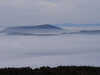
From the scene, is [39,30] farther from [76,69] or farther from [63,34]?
[76,69]

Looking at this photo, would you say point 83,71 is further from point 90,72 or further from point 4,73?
point 4,73

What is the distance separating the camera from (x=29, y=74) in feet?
11.9

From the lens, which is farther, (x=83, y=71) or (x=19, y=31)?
(x=19, y=31)

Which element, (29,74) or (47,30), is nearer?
(29,74)

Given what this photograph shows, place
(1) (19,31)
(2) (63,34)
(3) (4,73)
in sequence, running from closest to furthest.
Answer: (3) (4,73) < (2) (63,34) < (1) (19,31)

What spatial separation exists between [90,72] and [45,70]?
0.64 m

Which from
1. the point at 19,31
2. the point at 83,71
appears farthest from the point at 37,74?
the point at 19,31

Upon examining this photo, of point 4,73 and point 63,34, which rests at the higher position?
point 63,34

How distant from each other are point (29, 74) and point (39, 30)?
88.1ft

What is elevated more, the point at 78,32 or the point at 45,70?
the point at 78,32

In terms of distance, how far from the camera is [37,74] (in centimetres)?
362

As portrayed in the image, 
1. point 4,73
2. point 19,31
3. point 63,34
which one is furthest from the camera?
point 19,31

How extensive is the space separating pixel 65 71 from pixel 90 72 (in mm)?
358

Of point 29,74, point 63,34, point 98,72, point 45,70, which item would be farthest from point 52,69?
point 63,34
